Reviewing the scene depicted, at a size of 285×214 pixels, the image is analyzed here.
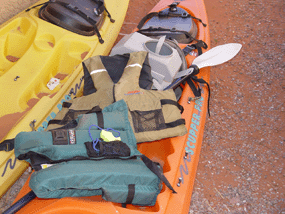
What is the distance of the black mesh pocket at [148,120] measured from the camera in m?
1.94

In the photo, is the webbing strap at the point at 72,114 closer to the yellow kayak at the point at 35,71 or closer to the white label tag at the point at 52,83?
the yellow kayak at the point at 35,71

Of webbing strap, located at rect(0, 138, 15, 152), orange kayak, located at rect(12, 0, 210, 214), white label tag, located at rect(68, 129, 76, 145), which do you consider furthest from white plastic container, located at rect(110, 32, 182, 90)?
webbing strap, located at rect(0, 138, 15, 152)

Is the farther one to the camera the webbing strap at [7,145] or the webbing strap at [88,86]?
the webbing strap at [88,86]

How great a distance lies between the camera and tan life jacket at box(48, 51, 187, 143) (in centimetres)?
196

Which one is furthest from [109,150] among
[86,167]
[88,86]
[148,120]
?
[88,86]

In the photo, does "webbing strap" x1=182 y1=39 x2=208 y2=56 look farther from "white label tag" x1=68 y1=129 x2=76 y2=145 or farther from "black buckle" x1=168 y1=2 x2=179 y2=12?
"white label tag" x1=68 y1=129 x2=76 y2=145

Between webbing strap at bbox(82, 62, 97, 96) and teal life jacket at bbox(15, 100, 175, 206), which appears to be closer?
teal life jacket at bbox(15, 100, 175, 206)

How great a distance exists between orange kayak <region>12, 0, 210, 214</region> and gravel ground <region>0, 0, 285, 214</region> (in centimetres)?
62

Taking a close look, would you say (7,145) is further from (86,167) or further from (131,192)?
(131,192)

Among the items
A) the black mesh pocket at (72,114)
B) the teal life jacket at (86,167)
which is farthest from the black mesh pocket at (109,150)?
the black mesh pocket at (72,114)

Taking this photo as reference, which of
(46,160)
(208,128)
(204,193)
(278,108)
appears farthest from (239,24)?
(46,160)

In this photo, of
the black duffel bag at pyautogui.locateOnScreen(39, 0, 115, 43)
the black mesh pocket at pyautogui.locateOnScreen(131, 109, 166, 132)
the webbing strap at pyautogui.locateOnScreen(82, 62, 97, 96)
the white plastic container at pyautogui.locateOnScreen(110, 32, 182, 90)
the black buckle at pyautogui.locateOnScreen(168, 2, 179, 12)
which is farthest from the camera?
the black buckle at pyautogui.locateOnScreen(168, 2, 179, 12)

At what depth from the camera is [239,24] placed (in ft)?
14.7

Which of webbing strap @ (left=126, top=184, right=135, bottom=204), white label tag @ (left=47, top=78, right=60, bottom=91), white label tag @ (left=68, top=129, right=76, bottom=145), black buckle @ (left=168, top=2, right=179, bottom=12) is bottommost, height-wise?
webbing strap @ (left=126, top=184, right=135, bottom=204)
